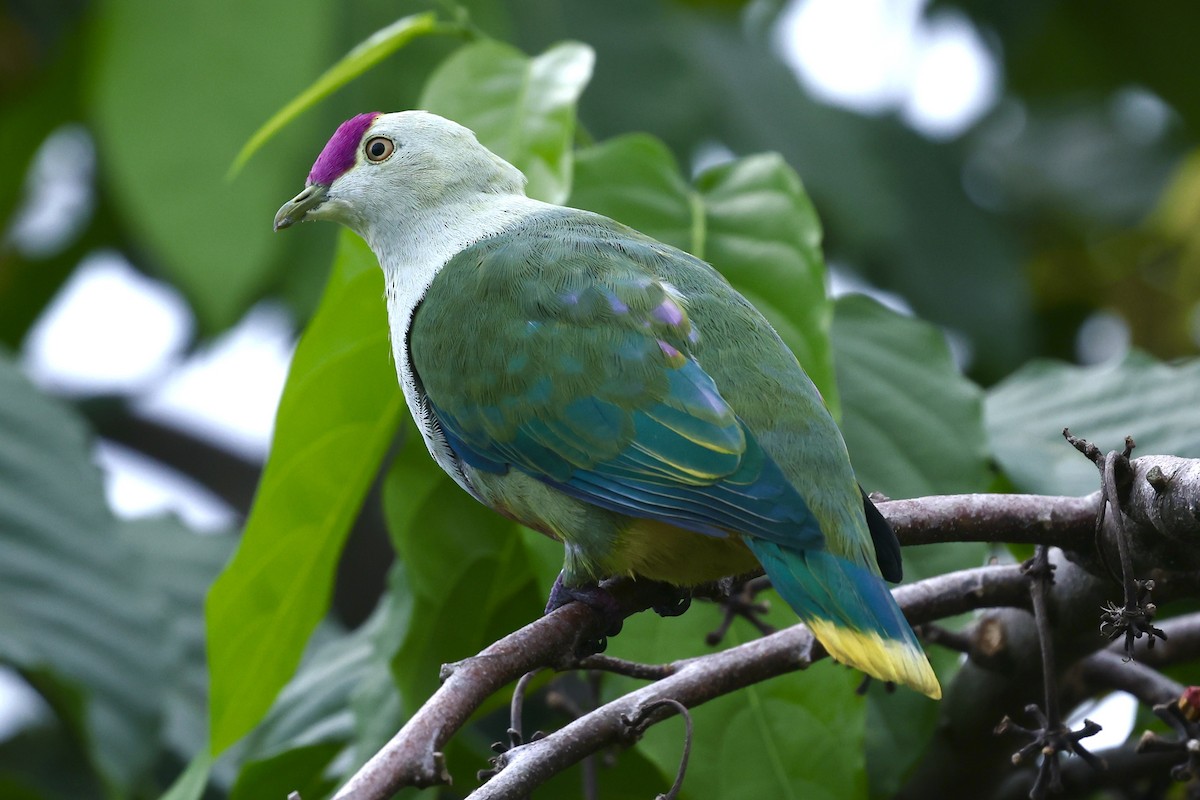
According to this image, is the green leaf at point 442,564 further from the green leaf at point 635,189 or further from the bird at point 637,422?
the green leaf at point 635,189

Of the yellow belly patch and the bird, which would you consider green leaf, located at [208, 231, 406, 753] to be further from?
the yellow belly patch

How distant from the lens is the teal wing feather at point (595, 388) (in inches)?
62.7

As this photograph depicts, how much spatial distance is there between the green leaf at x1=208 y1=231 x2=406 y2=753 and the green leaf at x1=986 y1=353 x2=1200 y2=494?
39.5 inches

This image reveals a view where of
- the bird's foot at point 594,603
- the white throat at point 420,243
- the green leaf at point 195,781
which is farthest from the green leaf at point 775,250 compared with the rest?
the green leaf at point 195,781

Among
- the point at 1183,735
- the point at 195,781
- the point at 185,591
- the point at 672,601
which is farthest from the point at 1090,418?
the point at 185,591

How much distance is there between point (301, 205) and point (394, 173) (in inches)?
5.6

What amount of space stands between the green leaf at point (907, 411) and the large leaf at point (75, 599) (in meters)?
1.33

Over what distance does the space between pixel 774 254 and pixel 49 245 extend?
9.57ft

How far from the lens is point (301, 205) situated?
206cm

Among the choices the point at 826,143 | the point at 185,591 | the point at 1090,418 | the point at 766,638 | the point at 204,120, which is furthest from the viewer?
the point at 826,143

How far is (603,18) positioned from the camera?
12.6ft

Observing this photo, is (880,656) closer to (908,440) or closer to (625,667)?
(625,667)

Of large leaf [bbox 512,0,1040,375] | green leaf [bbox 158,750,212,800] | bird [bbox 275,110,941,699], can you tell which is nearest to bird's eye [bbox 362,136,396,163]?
bird [bbox 275,110,941,699]

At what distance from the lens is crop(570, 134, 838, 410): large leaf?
6.85ft
